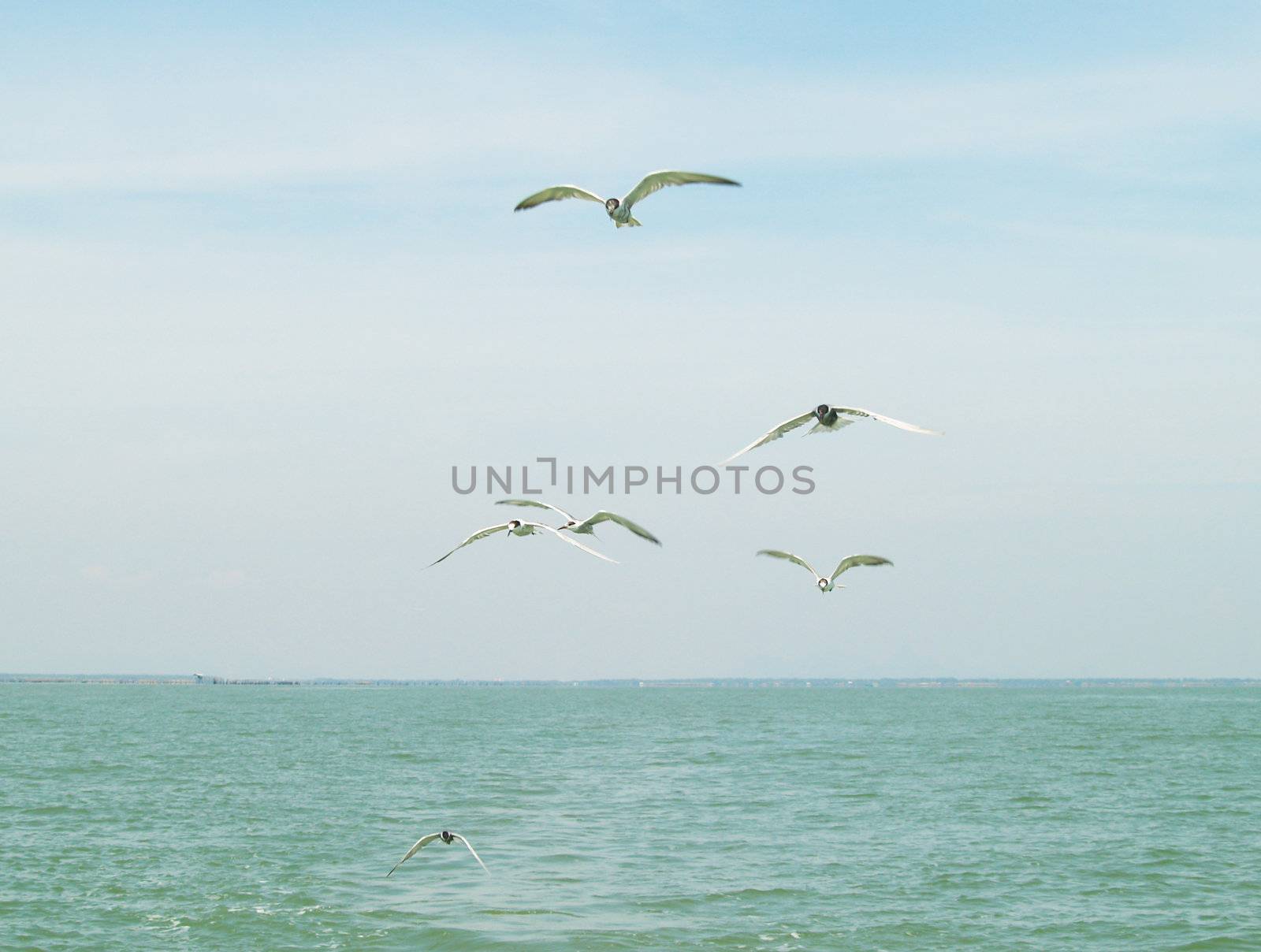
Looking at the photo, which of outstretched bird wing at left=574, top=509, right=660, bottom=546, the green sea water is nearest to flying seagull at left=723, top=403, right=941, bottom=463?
outstretched bird wing at left=574, top=509, right=660, bottom=546

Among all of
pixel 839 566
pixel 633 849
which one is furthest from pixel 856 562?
pixel 633 849

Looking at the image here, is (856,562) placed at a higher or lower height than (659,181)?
lower

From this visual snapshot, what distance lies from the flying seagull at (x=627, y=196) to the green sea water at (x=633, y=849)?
59.3 feet

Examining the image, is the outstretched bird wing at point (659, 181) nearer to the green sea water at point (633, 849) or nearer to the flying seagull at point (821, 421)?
the flying seagull at point (821, 421)

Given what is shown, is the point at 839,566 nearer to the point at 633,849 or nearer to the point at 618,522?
the point at 618,522

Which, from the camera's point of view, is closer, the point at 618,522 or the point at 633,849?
the point at 618,522

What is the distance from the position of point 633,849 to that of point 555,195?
2808cm

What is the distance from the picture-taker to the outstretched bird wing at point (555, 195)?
20.1m

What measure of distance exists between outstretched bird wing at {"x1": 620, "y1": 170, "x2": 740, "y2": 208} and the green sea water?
60.5 ft

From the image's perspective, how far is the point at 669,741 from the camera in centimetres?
10200

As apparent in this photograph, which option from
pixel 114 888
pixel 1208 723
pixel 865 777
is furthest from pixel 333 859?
pixel 1208 723

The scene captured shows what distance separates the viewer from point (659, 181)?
1958 centimetres

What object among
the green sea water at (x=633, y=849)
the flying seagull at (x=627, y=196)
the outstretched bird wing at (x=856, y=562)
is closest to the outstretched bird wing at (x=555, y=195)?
the flying seagull at (x=627, y=196)

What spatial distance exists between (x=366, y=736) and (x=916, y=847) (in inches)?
3079
